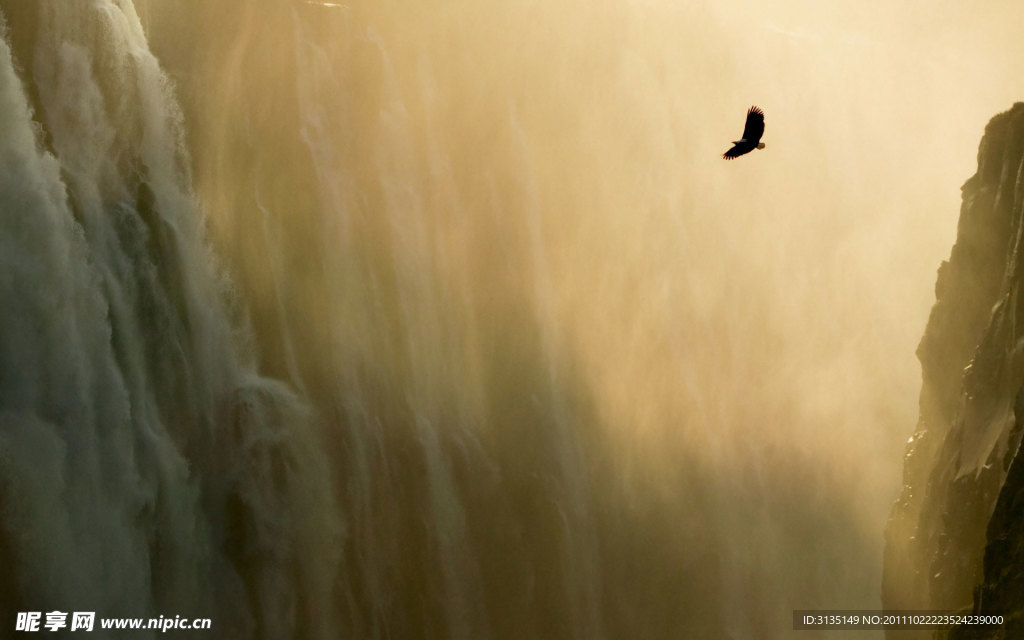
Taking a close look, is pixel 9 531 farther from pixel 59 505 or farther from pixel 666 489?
pixel 666 489

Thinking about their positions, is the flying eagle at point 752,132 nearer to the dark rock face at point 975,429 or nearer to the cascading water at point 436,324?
the dark rock face at point 975,429

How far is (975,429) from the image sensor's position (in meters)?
20.7

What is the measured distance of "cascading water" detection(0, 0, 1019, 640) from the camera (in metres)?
18.9

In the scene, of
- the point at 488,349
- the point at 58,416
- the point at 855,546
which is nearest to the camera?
the point at 58,416

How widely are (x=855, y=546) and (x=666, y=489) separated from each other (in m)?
5.52

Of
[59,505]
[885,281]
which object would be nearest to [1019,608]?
[59,505]

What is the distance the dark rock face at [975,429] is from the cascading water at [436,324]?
17.5 feet

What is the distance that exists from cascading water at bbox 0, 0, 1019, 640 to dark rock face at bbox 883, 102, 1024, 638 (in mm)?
5335

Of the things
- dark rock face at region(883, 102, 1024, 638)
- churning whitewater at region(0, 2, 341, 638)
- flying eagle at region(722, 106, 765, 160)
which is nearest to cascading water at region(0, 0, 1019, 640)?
churning whitewater at region(0, 2, 341, 638)

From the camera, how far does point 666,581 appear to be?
1051 inches

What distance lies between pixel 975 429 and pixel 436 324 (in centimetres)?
991

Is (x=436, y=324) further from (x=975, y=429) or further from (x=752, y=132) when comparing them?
(x=752, y=132)

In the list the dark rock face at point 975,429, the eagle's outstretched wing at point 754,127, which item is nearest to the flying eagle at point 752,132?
the eagle's outstretched wing at point 754,127

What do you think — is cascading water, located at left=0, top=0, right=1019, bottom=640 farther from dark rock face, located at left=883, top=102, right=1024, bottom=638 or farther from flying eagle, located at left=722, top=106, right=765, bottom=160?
flying eagle, located at left=722, top=106, right=765, bottom=160
